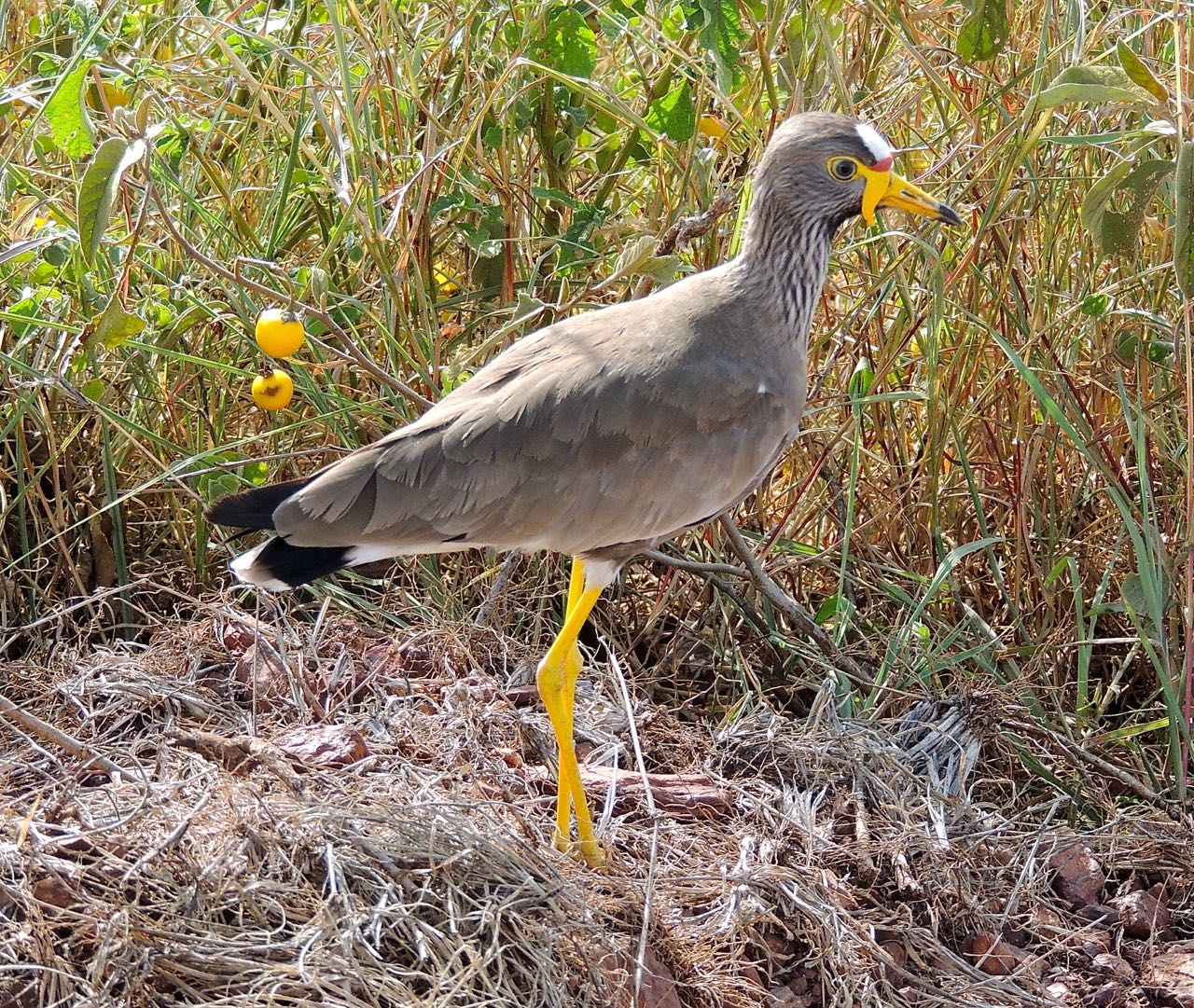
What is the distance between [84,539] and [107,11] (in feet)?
4.14

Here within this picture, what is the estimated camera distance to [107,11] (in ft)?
9.12

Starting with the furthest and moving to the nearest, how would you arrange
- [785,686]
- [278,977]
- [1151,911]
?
[785,686] < [1151,911] < [278,977]

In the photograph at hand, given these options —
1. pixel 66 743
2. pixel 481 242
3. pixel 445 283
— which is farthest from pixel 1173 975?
pixel 445 283

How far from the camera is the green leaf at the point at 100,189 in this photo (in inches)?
92.4

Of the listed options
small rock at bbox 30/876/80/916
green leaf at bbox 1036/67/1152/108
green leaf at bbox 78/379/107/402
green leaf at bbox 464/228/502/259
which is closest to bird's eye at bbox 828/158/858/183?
green leaf at bbox 1036/67/1152/108

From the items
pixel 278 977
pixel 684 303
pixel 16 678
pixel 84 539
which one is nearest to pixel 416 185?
pixel 684 303

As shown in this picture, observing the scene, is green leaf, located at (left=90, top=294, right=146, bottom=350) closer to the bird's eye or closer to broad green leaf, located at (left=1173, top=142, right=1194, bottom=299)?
the bird's eye

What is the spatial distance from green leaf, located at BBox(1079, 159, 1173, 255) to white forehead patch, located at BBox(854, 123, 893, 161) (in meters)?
0.38

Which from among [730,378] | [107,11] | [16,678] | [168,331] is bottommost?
[16,678]

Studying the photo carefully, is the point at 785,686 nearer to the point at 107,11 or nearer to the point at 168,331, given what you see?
the point at 168,331

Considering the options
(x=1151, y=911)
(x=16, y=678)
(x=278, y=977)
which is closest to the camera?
(x=278, y=977)

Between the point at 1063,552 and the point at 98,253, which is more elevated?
the point at 98,253

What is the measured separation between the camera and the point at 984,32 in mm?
2773

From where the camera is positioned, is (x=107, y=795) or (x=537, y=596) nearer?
(x=107, y=795)
